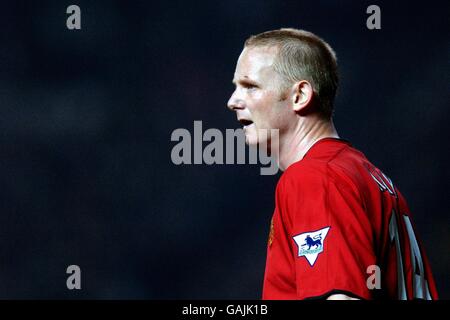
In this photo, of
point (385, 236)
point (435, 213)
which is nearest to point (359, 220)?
point (385, 236)

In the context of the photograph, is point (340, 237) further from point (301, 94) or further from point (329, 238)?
point (301, 94)

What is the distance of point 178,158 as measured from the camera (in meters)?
5.15

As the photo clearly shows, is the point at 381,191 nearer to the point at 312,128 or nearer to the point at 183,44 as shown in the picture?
Answer: the point at 312,128

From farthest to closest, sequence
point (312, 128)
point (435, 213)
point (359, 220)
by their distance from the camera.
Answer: point (435, 213) < point (312, 128) < point (359, 220)

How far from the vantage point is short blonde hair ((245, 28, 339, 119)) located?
84.8 inches

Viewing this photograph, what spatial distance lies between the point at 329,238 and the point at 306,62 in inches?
26.3

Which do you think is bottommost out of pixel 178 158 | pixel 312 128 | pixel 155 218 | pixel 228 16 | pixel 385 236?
pixel 155 218

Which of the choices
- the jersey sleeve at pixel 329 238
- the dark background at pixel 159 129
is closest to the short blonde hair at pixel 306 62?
the jersey sleeve at pixel 329 238

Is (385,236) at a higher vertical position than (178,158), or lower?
higher

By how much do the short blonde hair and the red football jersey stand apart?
0.89 feet

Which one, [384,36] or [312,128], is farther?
[384,36]

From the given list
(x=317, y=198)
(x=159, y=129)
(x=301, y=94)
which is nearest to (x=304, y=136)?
(x=301, y=94)

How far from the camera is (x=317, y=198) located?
1.72m

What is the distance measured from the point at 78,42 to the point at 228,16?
1.03m
